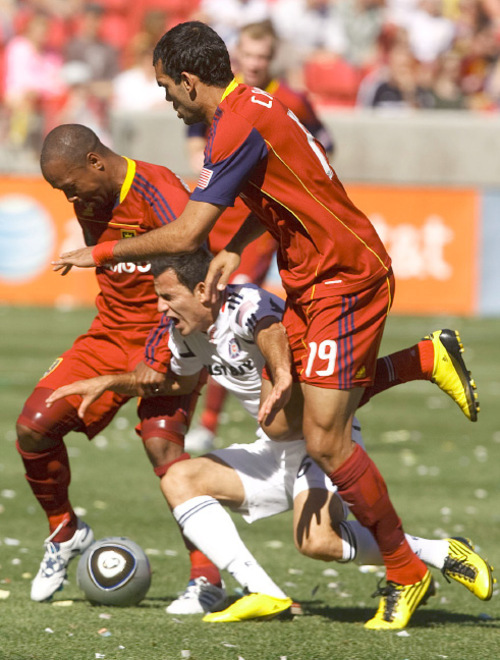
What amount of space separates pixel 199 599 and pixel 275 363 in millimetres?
1257

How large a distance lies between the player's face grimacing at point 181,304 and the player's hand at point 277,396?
588 mm

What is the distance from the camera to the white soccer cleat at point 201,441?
9.41 m

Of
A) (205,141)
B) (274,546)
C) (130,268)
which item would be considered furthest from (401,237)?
(130,268)

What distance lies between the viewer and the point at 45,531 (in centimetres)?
730

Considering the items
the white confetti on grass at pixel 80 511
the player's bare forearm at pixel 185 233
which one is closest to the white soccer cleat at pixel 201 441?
the white confetti on grass at pixel 80 511

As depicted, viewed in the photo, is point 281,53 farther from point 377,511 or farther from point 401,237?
point 377,511

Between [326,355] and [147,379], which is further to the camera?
[147,379]

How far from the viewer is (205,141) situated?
8.86 m

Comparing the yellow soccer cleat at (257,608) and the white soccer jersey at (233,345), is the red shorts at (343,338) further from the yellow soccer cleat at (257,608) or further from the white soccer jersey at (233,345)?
the yellow soccer cleat at (257,608)

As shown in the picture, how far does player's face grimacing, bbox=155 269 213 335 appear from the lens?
546 centimetres

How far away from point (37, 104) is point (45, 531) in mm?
12986

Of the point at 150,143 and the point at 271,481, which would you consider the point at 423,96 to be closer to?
the point at 150,143

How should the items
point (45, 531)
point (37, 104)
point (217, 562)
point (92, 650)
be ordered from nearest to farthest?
1. point (92, 650)
2. point (217, 562)
3. point (45, 531)
4. point (37, 104)

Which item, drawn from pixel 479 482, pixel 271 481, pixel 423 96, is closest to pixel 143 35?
pixel 423 96
